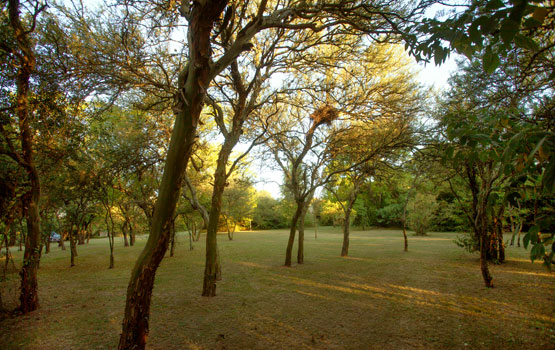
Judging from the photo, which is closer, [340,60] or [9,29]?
[9,29]

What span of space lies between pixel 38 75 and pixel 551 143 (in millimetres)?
6984

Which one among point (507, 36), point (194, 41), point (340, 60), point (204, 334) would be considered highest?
point (340, 60)

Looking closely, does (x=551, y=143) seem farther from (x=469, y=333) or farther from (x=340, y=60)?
(x=340, y=60)

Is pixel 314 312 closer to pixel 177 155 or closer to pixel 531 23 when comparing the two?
pixel 177 155

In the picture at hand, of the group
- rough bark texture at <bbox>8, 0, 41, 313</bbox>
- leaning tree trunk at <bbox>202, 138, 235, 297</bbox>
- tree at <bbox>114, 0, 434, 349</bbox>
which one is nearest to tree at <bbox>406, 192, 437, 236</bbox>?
leaning tree trunk at <bbox>202, 138, 235, 297</bbox>

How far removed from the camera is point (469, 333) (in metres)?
4.65

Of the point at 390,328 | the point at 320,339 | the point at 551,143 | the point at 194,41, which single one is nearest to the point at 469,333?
the point at 390,328

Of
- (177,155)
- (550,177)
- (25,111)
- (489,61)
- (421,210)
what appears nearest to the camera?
(550,177)

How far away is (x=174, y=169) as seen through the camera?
3.03 m

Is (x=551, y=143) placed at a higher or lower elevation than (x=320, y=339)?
higher

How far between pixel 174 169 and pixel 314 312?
4.69m

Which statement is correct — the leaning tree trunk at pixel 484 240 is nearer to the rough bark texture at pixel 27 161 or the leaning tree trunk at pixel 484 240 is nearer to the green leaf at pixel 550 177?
the green leaf at pixel 550 177

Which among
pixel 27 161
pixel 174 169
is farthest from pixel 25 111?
pixel 174 169

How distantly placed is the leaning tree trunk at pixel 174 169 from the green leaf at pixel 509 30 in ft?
8.40
